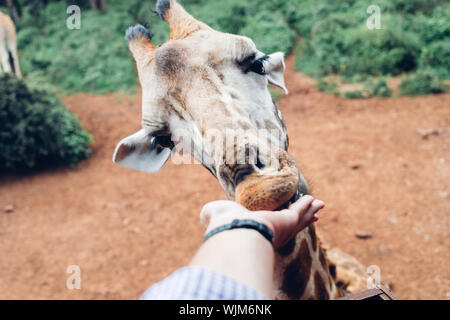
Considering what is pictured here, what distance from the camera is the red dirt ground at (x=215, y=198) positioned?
15.4 ft

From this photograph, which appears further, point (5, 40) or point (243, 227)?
point (5, 40)

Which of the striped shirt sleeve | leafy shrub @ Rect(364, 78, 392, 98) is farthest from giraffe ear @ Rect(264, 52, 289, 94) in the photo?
leafy shrub @ Rect(364, 78, 392, 98)

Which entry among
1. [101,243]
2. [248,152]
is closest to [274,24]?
[101,243]

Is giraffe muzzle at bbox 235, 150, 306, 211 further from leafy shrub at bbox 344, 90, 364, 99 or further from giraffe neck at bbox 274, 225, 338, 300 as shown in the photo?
leafy shrub at bbox 344, 90, 364, 99

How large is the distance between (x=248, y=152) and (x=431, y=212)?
4.39 metres

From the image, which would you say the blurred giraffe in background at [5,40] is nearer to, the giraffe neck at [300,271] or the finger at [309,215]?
the giraffe neck at [300,271]

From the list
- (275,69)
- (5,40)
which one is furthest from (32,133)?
(275,69)

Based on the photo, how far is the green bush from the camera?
24.1ft

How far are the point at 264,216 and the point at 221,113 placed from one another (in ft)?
3.13

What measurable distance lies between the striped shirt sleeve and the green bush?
24.8 feet

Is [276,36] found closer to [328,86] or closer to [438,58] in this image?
[328,86]

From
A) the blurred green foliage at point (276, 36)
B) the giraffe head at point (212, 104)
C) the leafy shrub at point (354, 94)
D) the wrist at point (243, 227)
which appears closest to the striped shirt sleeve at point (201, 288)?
the wrist at point (243, 227)

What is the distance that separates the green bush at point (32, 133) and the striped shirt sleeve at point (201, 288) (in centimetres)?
757

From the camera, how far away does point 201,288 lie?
3.01 feet
